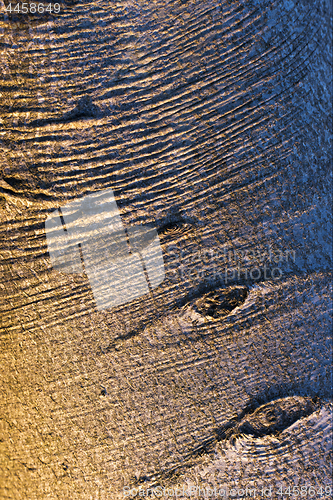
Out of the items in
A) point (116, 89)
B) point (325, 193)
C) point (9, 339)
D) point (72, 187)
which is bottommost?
point (9, 339)

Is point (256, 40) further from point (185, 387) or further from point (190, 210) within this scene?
point (185, 387)

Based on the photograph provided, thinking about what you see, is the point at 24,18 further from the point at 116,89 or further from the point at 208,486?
the point at 208,486

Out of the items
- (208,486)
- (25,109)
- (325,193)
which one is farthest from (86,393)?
(325,193)

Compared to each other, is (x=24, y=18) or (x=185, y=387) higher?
(x=24, y=18)

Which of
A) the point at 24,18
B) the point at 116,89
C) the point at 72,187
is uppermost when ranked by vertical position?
the point at 24,18

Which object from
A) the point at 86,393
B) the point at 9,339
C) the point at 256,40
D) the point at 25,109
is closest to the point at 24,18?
the point at 25,109

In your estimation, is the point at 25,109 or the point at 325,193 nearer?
the point at 25,109
